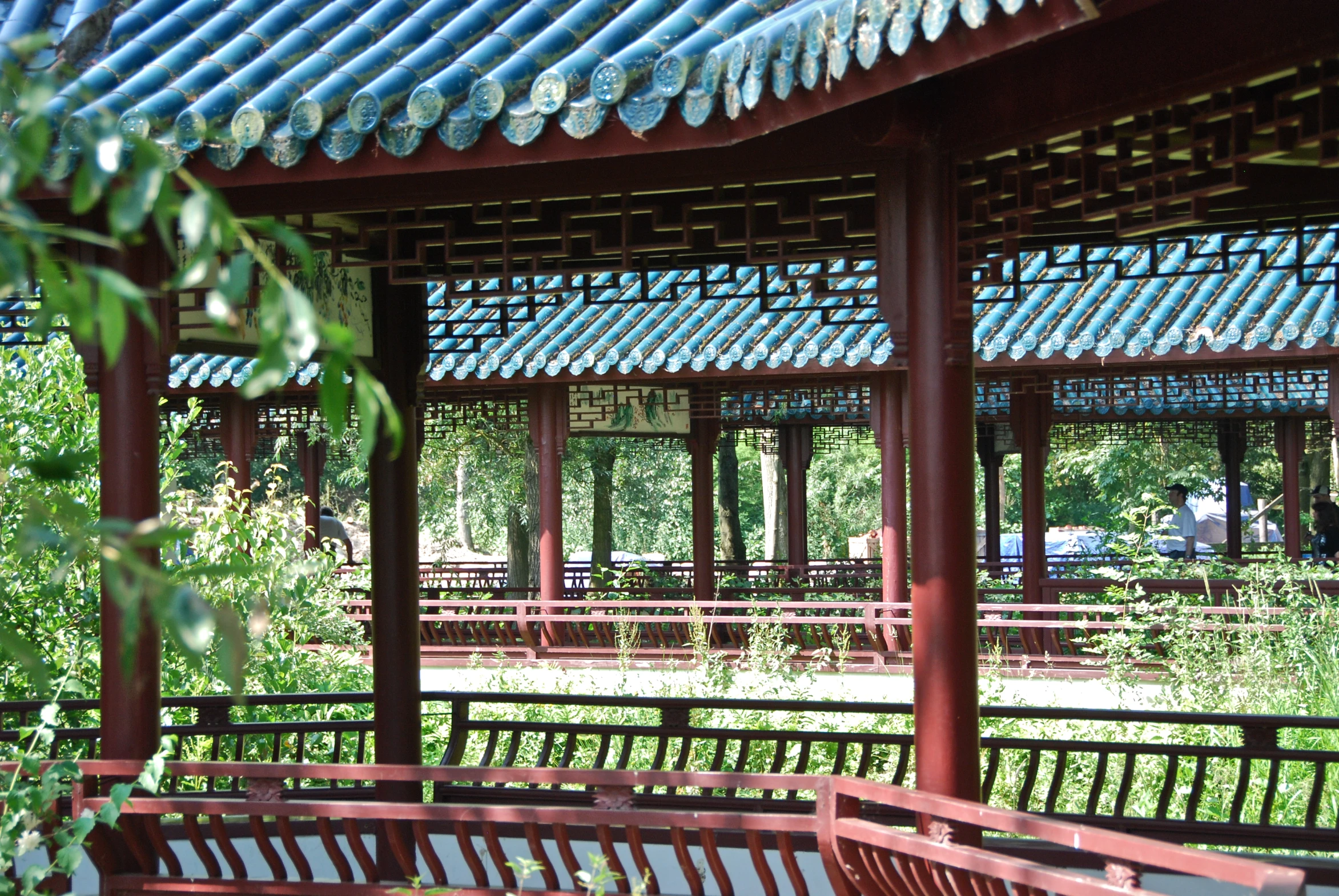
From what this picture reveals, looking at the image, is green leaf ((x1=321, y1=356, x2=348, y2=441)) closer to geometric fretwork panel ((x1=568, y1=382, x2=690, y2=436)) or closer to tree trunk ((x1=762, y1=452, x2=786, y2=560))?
geometric fretwork panel ((x1=568, y1=382, x2=690, y2=436))

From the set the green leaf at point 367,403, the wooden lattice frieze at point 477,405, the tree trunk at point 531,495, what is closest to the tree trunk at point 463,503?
the tree trunk at point 531,495

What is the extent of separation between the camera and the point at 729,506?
816 inches

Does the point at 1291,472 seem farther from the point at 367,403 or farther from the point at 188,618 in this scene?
the point at 188,618

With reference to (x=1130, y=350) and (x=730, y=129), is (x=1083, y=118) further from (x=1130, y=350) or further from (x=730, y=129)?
(x=1130, y=350)

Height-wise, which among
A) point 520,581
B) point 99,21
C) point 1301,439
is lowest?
point 520,581

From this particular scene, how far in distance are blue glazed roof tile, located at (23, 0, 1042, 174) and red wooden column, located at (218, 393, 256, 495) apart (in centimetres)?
943

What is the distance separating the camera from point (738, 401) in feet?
42.5

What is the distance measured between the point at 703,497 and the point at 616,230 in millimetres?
9035

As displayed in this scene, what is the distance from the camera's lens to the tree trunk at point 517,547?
65.6ft

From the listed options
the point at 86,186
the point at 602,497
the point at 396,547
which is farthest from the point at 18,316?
the point at 602,497

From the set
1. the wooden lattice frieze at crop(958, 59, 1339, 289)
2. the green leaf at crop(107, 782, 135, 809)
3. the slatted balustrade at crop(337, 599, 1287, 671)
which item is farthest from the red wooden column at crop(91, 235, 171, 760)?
the slatted balustrade at crop(337, 599, 1287, 671)

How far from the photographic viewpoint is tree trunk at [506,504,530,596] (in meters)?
20.0

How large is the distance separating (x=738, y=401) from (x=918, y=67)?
10.2 meters

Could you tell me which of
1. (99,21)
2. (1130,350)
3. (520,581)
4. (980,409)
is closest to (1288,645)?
(1130,350)
